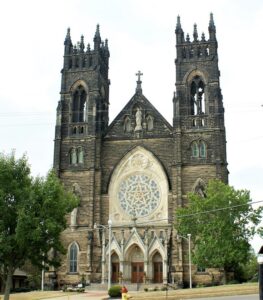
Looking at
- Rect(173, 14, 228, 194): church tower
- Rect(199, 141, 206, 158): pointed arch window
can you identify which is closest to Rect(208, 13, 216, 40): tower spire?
Rect(173, 14, 228, 194): church tower

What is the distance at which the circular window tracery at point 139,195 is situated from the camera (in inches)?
1945

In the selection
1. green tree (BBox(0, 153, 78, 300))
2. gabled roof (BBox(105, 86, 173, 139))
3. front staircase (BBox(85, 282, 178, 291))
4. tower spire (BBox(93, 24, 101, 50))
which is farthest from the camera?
tower spire (BBox(93, 24, 101, 50))

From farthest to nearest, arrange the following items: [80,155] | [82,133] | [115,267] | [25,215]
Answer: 1. [82,133]
2. [80,155]
3. [115,267]
4. [25,215]

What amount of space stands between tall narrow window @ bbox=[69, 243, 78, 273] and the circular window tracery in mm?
6132

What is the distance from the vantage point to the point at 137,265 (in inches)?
1905

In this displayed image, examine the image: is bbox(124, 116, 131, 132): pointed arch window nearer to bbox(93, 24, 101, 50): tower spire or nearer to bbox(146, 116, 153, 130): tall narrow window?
bbox(146, 116, 153, 130): tall narrow window

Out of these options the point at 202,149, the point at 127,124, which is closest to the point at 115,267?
the point at 202,149

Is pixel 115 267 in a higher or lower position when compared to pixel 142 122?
lower

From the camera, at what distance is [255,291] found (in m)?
27.0

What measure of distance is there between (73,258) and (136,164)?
1111 cm

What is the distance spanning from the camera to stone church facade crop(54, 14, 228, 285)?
155 ft

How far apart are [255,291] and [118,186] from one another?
25.1 m

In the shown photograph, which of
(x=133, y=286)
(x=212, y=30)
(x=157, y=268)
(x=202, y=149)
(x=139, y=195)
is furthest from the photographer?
(x=212, y=30)

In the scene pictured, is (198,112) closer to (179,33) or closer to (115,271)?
(179,33)
